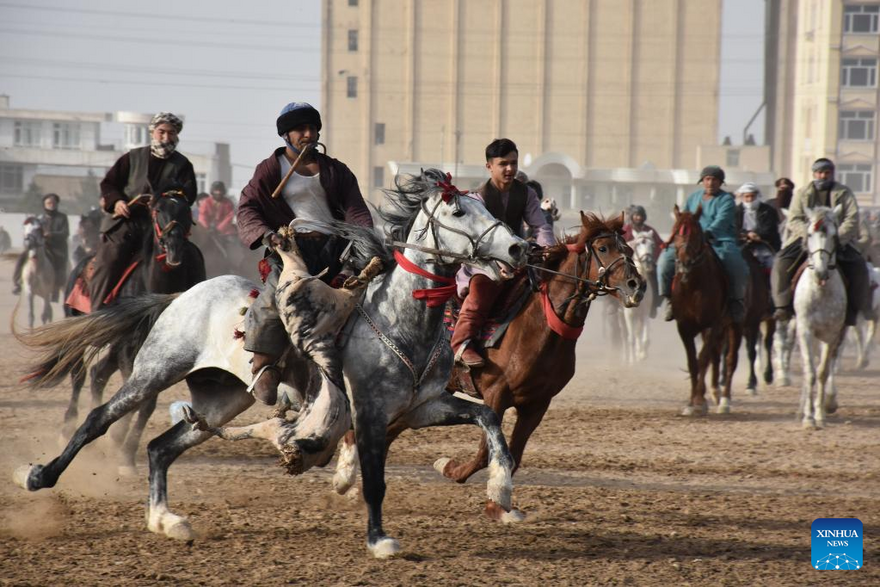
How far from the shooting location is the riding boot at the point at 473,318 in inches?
333

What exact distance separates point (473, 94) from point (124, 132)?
116 feet

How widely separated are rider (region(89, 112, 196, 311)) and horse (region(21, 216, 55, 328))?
13940mm

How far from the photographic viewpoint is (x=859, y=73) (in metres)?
77.6

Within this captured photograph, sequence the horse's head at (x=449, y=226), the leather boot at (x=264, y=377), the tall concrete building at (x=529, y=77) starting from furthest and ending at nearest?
the tall concrete building at (x=529, y=77), the leather boot at (x=264, y=377), the horse's head at (x=449, y=226)

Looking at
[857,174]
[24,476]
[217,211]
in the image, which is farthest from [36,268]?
[857,174]

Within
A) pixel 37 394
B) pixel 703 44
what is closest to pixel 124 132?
pixel 703 44

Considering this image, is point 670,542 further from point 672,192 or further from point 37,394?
point 672,192

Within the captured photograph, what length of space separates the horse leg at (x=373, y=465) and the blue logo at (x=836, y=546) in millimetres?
2461

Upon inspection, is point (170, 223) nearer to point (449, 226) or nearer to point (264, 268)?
point (264, 268)

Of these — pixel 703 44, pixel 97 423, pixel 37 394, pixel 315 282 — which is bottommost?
pixel 37 394

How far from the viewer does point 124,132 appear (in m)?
106

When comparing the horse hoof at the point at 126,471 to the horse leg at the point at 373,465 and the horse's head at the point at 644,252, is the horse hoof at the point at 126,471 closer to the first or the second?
the horse leg at the point at 373,465

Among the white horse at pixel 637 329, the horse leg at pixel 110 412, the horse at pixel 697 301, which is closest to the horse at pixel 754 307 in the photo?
the horse at pixel 697 301

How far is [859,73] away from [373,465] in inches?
3075
